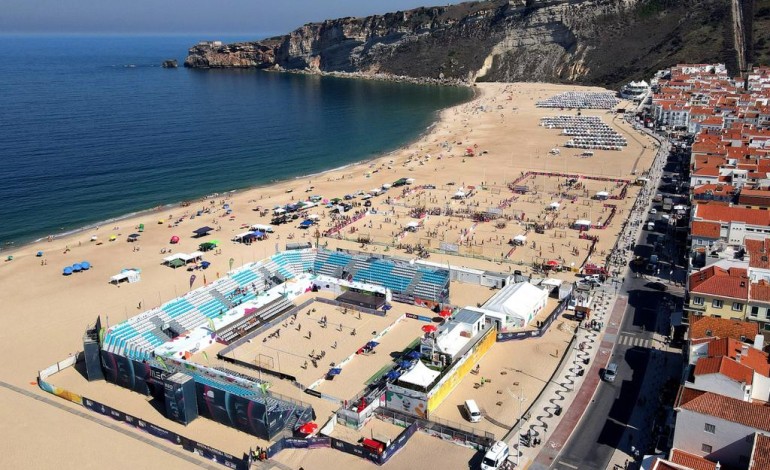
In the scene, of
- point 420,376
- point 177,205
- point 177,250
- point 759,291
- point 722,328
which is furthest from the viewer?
point 177,205

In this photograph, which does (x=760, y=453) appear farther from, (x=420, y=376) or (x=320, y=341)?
(x=320, y=341)

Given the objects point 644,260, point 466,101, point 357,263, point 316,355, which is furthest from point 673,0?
point 316,355

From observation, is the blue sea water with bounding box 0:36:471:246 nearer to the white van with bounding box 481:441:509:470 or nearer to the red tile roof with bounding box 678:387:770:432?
the white van with bounding box 481:441:509:470

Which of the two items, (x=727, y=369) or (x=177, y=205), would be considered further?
(x=177, y=205)

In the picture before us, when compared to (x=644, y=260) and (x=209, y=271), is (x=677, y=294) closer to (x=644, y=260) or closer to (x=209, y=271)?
(x=644, y=260)

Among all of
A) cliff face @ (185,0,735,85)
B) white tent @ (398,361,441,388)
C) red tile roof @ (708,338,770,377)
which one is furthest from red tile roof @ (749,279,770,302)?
cliff face @ (185,0,735,85)

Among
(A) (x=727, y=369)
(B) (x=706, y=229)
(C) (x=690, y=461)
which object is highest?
(B) (x=706, y=229)

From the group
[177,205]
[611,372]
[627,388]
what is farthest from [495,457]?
[177,205]
